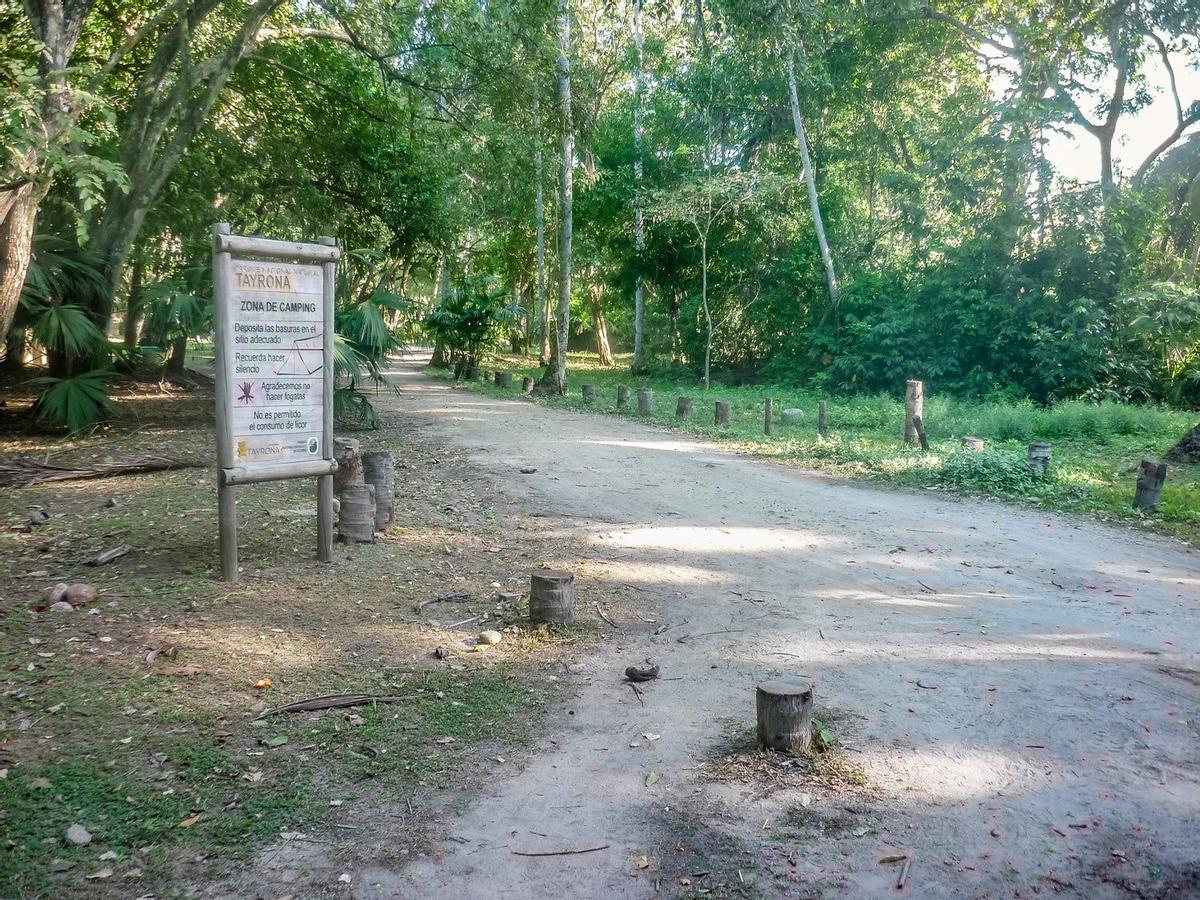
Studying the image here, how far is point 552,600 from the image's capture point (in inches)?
218

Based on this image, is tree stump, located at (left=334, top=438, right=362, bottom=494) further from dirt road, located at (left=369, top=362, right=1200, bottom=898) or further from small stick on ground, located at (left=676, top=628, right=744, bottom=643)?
small stick on ground, located at (left=676, top=628, right=744, bottom=643)

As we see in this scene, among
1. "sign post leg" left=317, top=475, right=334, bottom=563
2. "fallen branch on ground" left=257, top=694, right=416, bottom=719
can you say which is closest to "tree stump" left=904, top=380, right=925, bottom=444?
"sign post leg" left=317, top=475, right=334, bottom=563

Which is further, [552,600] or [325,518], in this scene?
[325,518]

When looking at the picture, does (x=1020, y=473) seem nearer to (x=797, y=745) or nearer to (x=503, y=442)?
(x=503, y=442)

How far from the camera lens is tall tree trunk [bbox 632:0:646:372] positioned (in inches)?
1047

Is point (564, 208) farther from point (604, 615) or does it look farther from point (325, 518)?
point (604, 615)

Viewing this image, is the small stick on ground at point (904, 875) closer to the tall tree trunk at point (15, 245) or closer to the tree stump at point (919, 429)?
the tall tree trunk at point (15, 245)

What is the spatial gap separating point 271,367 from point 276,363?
1.8 inches

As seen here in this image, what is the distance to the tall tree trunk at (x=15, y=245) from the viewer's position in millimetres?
9531

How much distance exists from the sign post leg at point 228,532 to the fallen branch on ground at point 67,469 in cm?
375

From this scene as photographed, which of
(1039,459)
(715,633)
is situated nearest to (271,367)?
(715,633)

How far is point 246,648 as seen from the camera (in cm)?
504

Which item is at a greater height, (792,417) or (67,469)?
(792,417)

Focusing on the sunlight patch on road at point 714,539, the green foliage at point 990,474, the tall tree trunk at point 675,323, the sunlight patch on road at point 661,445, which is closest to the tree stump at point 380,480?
the sunlight patch on road at point 714,539
